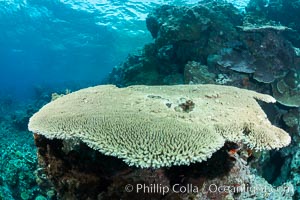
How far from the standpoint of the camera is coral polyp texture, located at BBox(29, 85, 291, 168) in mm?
2709

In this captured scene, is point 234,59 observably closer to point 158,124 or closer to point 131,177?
point 131,177

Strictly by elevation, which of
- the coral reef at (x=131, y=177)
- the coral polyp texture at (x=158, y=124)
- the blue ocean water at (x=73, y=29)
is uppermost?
the coral polyp texture at (x=158, y=124)

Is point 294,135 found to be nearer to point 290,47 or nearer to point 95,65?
point 290,47

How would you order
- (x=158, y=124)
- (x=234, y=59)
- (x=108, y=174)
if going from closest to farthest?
(x=158, y=124), (x=108, y=174), (x=234, y=59)

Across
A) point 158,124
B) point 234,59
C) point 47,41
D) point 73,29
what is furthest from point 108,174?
point 47,41

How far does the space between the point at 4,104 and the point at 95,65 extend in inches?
1301

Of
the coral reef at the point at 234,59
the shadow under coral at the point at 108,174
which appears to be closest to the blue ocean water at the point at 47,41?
the shadow under coral at the point at 108,174

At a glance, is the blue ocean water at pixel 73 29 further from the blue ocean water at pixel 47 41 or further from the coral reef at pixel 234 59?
the coral reef at pixel 234 59

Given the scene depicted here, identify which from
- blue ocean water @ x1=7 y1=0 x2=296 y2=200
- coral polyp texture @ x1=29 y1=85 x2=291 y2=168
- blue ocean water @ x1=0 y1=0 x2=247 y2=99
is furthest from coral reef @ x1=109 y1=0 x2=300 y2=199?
blue ocean water @ x1=0 y1=0 x2=247 y2=99

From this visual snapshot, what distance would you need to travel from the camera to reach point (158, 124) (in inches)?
122

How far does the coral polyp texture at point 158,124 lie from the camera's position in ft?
8.89

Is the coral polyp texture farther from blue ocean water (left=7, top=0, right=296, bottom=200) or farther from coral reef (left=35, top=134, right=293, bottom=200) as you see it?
blue ocean water (left=7, top=0, right=296, bottom=200)

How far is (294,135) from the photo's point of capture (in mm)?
8633

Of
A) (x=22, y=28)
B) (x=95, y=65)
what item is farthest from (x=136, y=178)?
(x=95, y=65)
